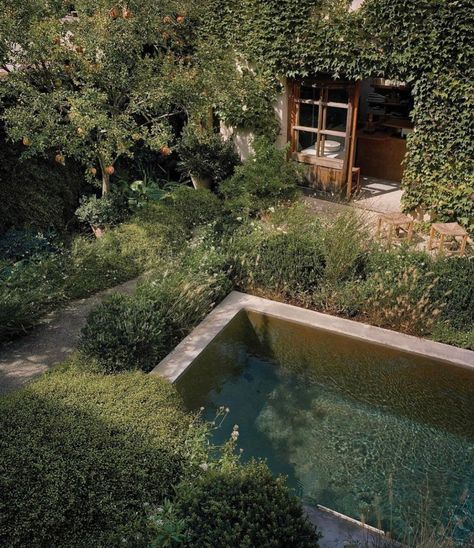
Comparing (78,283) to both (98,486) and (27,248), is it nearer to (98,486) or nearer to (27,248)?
(27,248)

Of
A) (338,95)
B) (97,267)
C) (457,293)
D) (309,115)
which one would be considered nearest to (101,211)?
(97,267)

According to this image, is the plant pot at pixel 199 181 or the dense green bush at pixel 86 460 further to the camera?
the plant pot at pixel 199 181

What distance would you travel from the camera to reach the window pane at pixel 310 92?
9211mm

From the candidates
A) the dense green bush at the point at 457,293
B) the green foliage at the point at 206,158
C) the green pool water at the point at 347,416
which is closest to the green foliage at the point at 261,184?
the green foliage at the point at 206,158

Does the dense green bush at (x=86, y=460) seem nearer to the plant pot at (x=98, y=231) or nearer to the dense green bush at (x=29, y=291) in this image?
the dense green bush at (x=29, y=291)

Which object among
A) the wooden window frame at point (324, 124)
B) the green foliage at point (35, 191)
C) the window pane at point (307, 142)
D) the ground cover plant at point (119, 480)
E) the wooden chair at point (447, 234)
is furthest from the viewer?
the window pane at point (307, 142)

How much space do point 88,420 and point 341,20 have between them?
6.93 meters

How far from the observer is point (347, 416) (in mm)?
4977

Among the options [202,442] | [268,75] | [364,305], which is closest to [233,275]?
[364,305]

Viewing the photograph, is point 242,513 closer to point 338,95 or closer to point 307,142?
point 338,95

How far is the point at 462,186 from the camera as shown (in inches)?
309

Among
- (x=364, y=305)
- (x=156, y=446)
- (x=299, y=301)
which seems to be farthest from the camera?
(x=299, y=301)

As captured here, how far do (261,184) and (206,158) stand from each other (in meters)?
1.88

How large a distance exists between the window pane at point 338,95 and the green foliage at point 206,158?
2.12 metres
